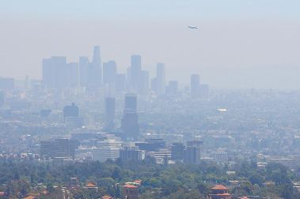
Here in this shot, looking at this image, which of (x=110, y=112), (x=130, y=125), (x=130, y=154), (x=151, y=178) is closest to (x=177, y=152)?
(x=130, y=154)

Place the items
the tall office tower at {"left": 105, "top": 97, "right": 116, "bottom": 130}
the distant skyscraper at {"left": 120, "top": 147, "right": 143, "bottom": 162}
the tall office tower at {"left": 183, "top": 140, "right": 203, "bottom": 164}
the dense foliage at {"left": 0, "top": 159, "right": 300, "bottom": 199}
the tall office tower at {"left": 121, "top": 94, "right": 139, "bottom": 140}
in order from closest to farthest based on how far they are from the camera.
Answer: the dense foliage at {"left": 0, "top": 159, "right": 300, "bottom": 199} → the tall office tower at {"left": 183, "top": 140, "right": 203, "bottom": 164} → the distant skyscraper at {"left": 120, "top": 147, "right": 143, "bottom": 162} → the tall office tower at {"left": 121, "top": 94, "right": 139, "bottom": 140} → the tall office tower at {"left": 105, "top": 97, "right": 116, "bottom": 130}

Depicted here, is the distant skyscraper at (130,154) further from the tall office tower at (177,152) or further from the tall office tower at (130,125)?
the tall office tower at (130,125)

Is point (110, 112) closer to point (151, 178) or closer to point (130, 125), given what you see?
point (130, 125)

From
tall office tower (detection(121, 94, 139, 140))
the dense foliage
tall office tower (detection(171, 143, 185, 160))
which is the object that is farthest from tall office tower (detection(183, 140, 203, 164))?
tall office tower (detection(121, 94, 139, 140))

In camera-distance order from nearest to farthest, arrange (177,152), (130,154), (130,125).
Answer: (130,154)
(177,152)
(130,125)

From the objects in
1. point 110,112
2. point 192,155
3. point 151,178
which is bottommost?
point 151,178

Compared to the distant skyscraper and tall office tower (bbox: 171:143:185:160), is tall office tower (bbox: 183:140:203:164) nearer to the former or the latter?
tall office tower (bbox: 171:143:185:160)

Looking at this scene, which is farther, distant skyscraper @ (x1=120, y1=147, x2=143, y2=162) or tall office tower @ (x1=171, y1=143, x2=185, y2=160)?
tall office tower @ (x1=171, y1=143, x2=185, y2=160)

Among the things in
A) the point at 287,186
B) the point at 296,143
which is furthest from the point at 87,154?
the point at 287,186

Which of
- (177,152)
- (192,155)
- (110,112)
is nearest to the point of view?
(192,155)

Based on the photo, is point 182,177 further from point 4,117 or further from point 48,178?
point 4,117

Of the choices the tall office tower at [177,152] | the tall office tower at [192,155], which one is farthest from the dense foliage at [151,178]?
the tall office tower at [177,152]

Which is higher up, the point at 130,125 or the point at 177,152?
the point at 130,125
